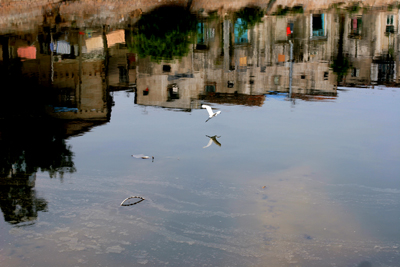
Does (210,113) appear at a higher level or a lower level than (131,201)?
higher

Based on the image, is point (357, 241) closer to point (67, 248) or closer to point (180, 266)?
point (180, 266)

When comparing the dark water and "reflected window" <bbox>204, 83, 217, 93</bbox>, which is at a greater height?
"reflected window" <bbox>204, 83, 217, 93</bbox>

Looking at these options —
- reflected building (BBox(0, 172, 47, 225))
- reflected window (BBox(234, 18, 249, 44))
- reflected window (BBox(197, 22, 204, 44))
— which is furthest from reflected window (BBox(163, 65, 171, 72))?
reflected building (BBox(0, 172, 47, 225))

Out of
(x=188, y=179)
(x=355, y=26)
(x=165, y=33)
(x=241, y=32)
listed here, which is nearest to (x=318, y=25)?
(x=355, y=26)

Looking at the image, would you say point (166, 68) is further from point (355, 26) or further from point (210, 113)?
point (355, 26)

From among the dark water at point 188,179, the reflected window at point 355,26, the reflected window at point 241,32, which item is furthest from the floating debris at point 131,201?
the reflected window at point 355,26

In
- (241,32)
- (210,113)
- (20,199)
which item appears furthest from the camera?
(241,32)

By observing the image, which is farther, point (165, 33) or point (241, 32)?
point (241, 32)

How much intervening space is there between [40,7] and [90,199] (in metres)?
26.6

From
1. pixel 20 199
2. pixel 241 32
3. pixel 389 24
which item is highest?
pixel 389 24

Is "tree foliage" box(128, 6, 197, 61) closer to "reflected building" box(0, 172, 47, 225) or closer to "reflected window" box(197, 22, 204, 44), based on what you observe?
"reflected window" box(197, 22, 204, 44)

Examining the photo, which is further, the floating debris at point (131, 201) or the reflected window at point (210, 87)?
the reflected window at point (210, 87)

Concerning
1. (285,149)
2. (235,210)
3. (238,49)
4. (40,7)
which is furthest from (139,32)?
(235,210)

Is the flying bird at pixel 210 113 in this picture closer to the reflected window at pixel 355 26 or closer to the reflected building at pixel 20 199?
the reflected building at pixel 20 199
